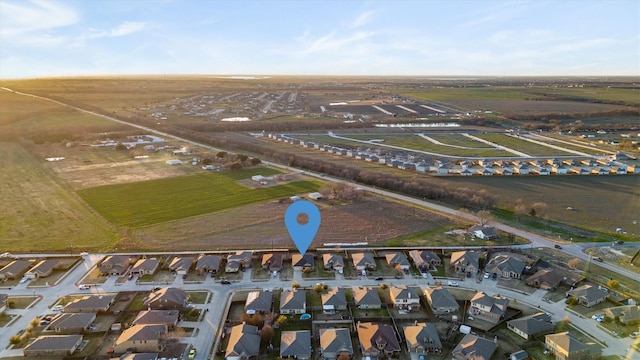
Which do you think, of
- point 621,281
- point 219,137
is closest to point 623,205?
point 621,281


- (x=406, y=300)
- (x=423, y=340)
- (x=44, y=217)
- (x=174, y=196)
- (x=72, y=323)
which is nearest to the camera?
(x=423, y=340)

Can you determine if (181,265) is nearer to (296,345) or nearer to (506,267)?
(296,345)

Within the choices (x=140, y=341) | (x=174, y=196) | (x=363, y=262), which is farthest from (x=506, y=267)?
(x=174, y=196)

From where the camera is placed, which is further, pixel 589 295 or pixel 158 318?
pixel 589 295

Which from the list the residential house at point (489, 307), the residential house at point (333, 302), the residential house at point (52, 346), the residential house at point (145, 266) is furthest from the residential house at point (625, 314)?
the residential house at point (52, 346)

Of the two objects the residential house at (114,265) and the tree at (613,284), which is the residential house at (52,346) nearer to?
the residential house at (114,265)

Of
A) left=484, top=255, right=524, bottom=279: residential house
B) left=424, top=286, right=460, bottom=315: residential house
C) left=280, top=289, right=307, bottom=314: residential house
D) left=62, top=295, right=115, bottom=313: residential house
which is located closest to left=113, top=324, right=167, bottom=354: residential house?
left=62, top=295, right=115, bottom=313: residential house

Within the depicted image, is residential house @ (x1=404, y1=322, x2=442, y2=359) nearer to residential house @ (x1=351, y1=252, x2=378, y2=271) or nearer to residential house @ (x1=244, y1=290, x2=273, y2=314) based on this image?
residential house @ (x1=351, y1=252, x2=378, y2=271)
